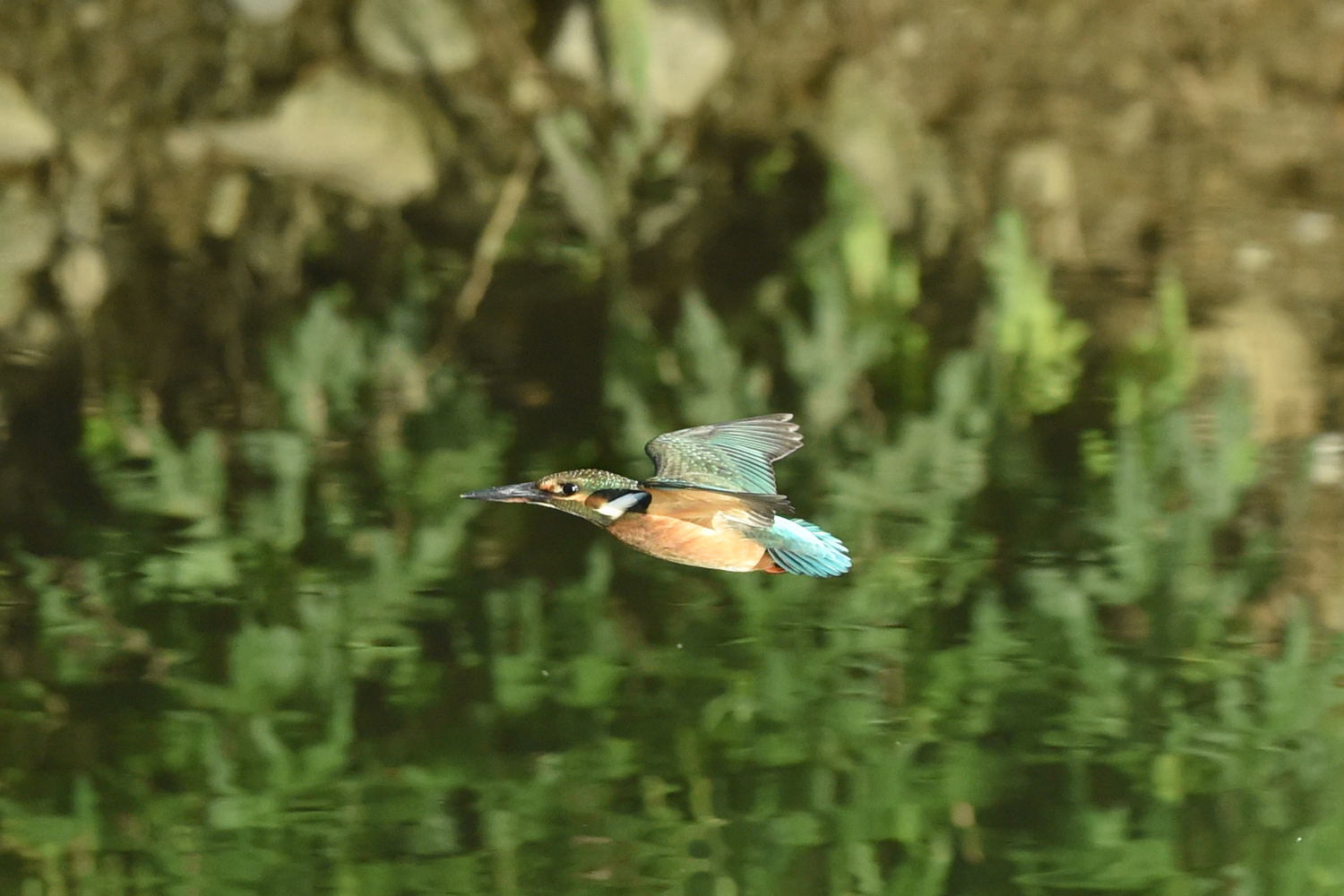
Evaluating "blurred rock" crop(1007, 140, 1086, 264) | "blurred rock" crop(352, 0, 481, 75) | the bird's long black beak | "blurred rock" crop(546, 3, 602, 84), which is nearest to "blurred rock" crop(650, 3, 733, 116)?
"blurred rock" crop(546, 3, 602, 84)

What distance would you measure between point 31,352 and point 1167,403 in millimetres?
1881

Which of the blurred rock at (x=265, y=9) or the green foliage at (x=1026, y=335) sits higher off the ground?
the blurred rock at (x=265, y=9)

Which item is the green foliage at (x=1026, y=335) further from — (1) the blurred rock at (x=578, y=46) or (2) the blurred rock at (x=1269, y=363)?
(1) the blurred rock at (x=578, y=46)

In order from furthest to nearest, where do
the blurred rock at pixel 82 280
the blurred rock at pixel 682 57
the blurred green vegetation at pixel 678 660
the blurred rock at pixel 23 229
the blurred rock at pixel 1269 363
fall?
the blurred rock at pixel 682 57
the blurred rock at pixel 23 229
the blurred rock at pixel 82 280
the blurred rock at pixel 1269 363
the blurred green vegetation at pixel 678 660

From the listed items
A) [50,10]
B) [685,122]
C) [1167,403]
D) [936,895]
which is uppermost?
[50,10]

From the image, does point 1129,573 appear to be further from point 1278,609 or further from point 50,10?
point 50,10

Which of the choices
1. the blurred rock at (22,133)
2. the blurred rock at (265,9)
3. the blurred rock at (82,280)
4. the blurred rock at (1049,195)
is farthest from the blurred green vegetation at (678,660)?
the blurred rock at (265,9)

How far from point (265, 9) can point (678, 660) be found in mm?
2219

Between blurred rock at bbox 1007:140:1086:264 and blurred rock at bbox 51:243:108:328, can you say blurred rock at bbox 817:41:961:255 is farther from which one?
blurred rock at bbox 51:243:108:328

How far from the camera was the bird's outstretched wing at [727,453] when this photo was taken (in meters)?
1.72

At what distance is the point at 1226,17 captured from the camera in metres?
4.39

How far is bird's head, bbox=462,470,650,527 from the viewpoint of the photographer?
5.13 feet

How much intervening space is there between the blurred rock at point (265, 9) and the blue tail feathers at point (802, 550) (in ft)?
9.62

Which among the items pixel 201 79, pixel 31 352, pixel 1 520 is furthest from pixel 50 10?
pixel 1 520
